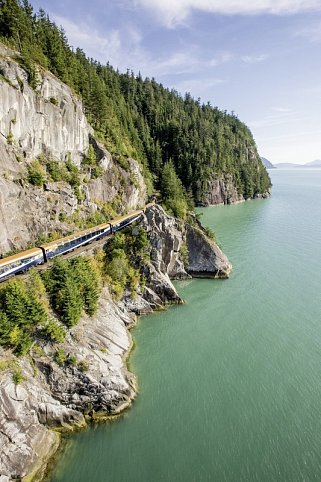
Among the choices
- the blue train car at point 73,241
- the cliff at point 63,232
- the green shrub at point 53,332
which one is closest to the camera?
the cliff at point 63,232

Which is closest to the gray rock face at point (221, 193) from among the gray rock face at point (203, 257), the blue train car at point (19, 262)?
the gray rock face at point (203, 257)

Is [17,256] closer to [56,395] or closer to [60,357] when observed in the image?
[60,357]

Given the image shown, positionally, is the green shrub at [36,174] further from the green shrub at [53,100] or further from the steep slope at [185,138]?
the steep slope at [185,138]

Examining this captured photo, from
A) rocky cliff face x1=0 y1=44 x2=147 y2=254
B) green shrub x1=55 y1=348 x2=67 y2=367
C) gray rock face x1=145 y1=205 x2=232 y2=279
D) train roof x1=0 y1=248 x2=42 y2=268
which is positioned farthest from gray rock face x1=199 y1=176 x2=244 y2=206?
green shrub x1=55 y1=348 x2=67 y2=367

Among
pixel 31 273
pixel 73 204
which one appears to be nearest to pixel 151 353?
pixel 31 273

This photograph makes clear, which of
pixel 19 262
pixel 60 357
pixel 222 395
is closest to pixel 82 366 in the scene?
pixel 60 357

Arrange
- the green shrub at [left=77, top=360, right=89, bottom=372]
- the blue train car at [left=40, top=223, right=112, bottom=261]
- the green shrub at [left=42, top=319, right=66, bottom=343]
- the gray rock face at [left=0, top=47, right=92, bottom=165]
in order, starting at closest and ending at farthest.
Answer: the green shrub at [left=77, top=360, right=89, bottom=372] < the green shrub at [left=42, top=319, right=66, bottom=343] < the blue train car at [left=40, top=223, right=112, bottom=261] < the gray rock face at [left=0, top=47, right=92, bottom=165]

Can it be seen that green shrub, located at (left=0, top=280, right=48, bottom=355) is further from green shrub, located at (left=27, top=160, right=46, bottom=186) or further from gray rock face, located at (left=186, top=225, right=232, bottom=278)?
gray rock face, located at (left=186, top=225, right=232, bottom=278)

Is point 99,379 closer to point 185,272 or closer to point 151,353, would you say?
point 151,353
